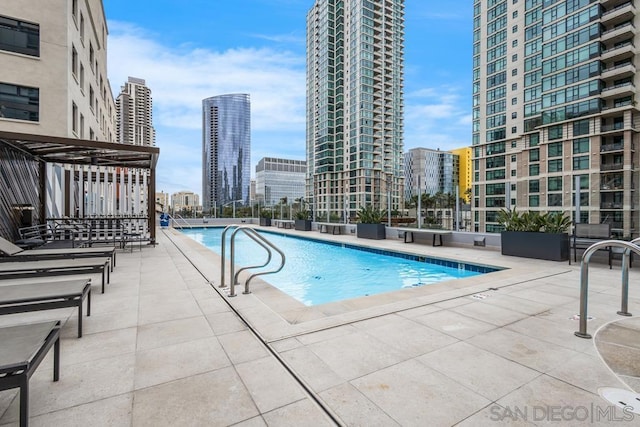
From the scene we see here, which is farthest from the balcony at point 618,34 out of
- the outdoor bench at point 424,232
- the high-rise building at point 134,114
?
the high-rise building at point 134,114

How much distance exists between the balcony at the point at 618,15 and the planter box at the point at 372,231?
44.9 m

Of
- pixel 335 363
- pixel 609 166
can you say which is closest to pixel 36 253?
pixel 335 363

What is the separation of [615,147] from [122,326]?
166 ft

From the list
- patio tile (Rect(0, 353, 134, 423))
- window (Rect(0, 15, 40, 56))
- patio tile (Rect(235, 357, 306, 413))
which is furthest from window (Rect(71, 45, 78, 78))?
patio tile (Rect(235, 357, 306, 413))

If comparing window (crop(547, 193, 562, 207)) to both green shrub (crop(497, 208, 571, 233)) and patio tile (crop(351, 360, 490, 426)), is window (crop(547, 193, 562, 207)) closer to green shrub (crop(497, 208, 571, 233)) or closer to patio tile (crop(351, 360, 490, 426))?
green shrub (crop(497, 208, 571, 233))

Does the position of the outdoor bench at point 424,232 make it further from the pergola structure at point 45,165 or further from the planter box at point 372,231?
the pergola structure at point 45,165

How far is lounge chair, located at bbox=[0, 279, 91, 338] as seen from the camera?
2.73m

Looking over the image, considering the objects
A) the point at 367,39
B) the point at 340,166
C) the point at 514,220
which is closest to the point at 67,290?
the point at 514,220

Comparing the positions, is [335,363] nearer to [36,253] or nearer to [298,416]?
[298,416]

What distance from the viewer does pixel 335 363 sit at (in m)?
2.59

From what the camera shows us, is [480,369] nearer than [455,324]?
Yes

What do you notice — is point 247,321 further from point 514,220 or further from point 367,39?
point 367,39

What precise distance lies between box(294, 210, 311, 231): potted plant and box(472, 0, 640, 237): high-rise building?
14.3m

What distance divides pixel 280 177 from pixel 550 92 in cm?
7829
